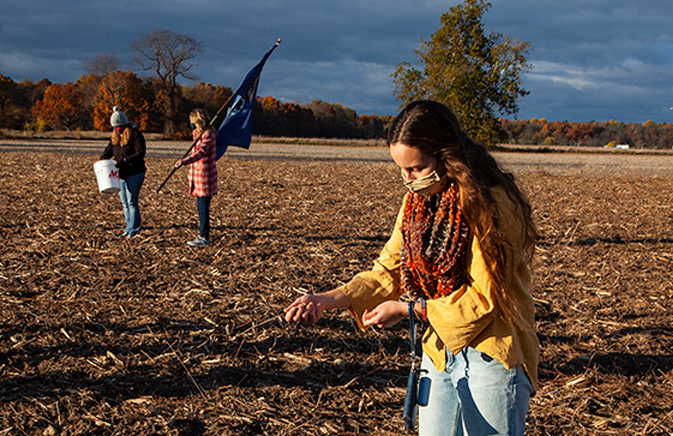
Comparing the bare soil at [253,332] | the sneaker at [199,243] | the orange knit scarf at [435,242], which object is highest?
the orange knit scarf at [435,242]

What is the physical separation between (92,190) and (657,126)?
386 ft

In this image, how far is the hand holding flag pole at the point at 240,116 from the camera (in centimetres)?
716

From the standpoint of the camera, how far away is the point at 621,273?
644 centimetres

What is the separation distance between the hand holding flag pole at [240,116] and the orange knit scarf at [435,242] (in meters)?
5.36

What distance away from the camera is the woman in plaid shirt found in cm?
722

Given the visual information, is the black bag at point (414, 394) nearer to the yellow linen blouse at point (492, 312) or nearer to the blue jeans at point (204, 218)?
the yellow linen blouse at point (492, 312)

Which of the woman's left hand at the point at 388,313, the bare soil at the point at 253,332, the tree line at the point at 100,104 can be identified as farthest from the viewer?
the tree line at the point at 100,104

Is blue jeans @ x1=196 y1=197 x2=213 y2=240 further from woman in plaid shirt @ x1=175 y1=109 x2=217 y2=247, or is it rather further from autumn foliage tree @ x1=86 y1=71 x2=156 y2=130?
autumn foliage tree @ x1=86 y1=71 x2=156 y2=130

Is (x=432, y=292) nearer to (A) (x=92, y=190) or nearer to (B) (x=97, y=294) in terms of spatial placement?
(B) (x=97, y=294)

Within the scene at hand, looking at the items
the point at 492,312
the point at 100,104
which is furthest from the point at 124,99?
the point at 492,312

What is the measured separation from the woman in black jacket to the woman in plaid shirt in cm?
93

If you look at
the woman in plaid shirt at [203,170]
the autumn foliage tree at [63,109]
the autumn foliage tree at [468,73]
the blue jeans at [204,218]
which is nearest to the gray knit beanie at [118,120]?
the woman in plaid shirt at [203,170]

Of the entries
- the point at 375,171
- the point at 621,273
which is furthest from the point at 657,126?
the point at 621,273

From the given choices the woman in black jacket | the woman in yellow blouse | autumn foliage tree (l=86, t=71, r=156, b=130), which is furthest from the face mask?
autumn foliage tree (l=86, t=71, r=156, b=130)
